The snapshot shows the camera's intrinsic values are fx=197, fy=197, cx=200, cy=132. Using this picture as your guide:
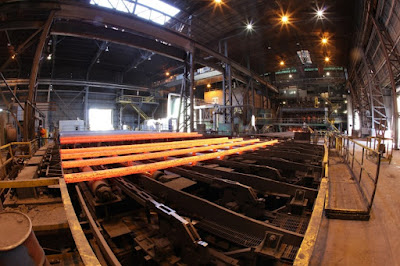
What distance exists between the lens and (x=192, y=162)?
15.2 ft

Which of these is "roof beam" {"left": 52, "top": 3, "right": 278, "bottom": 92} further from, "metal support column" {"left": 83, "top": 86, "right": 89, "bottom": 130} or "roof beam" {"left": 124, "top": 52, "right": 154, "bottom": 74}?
"metal support column" {"left": 83, "top": 86, "right": 89, "bottom": 130}

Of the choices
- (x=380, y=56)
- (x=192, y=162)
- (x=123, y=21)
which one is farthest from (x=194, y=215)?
(x=380, y=56)

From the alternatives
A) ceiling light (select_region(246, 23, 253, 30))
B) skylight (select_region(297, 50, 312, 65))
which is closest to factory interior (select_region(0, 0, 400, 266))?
ceiling light (select_region(246, 23, 253, 30))

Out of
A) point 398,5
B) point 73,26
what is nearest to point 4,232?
point 73,26

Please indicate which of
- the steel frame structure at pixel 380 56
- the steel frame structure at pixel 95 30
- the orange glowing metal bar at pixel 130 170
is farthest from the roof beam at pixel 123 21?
the steel frame structure at pixel 380 56

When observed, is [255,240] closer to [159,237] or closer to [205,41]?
[159,237]

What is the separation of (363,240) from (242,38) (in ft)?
54.2

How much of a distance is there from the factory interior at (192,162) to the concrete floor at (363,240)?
0.06 ft

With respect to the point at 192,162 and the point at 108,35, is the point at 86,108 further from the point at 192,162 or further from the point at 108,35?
the point at 192,162

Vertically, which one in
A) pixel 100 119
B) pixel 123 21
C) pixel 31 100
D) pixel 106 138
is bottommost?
pixel 106 138

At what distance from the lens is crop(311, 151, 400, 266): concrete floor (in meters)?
2.11

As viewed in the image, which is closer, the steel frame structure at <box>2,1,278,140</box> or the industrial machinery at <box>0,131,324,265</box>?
the industrial machinery at <box>0,131,324,265</box>

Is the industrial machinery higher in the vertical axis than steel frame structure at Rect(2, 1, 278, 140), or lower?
lower

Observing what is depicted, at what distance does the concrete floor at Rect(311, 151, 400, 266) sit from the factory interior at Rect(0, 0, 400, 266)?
0.02m
